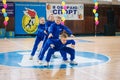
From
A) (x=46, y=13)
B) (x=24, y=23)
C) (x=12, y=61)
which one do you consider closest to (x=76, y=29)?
(x=46, y=13)

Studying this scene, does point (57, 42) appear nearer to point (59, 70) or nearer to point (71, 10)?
point (59, 70)

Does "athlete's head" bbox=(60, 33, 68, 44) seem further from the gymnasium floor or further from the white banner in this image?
the white banner

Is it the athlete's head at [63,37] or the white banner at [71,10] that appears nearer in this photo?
the athlete's head at [63,37]

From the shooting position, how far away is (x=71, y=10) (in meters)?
21.2

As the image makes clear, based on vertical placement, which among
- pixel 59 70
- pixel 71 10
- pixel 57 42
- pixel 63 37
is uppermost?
pixel 63 37

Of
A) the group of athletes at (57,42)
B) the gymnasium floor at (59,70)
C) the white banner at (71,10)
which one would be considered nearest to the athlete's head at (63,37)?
the group of athletes at (57,42)

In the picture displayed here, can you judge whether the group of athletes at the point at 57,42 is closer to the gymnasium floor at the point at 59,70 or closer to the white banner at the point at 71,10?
the gymnasium floor at the point at 59,70

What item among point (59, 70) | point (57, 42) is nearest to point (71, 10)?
point (57, 42)

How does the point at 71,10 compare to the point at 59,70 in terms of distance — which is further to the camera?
the point at 71,10

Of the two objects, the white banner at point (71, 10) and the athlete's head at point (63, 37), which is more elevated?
the athlete's head at point (63, 37)

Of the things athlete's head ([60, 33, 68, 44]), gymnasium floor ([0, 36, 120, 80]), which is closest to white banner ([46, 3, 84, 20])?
gymnasium floor ([0, 36, 120, 80])

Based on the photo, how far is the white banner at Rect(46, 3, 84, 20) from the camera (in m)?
20.8

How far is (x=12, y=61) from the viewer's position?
29.8ft

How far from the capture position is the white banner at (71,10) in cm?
2078
